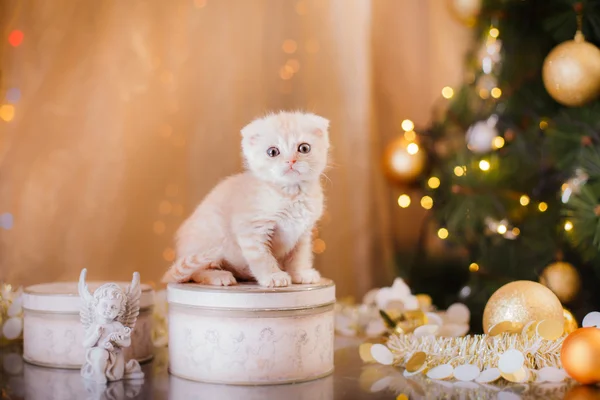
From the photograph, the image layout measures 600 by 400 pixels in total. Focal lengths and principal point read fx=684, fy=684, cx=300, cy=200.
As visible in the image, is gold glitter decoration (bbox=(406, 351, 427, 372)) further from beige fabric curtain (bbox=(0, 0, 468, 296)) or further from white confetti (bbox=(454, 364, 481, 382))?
beige fabric curtain (bbox=(0, 0, 468, 296))

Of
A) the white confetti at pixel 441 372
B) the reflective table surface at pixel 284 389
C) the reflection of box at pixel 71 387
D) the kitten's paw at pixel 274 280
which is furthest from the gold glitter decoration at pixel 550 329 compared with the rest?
the reflection of box at pixel 71 387

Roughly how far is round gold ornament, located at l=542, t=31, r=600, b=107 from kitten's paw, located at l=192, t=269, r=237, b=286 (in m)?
1.04

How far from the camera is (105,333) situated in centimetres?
136

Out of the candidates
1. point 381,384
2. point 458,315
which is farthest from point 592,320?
point 381,384

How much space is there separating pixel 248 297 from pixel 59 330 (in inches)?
18.3

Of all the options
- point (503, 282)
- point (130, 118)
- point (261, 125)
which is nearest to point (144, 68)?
point (130, 118)

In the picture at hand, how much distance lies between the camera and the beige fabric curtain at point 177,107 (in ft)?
6.73

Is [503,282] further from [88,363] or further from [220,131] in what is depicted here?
[88,363]

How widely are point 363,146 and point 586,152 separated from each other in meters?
0.87

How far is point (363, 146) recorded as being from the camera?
248 cm

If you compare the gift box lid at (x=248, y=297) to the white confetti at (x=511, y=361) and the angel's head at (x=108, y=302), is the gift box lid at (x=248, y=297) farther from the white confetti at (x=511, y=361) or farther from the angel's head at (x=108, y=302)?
the white confetti at (x=511, y=361)

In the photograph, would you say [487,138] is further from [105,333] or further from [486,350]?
[105,333]

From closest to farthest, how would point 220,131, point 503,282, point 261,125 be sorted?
point 261,125 → point 503,282 → point 220,131

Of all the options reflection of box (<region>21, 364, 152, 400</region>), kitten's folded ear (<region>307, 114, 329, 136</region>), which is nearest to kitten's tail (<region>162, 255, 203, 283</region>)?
reflection of box (<region>21, 364, 152, 400</region>)
